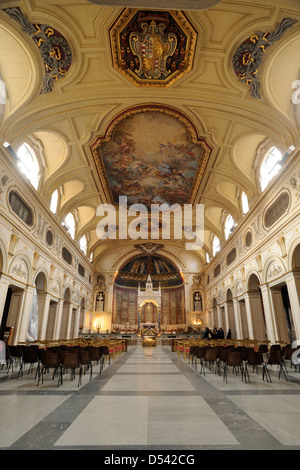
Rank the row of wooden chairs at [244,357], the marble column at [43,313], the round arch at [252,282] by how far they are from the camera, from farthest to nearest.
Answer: the round arch at [252,282], the marble column at [43,313], the row of wooden chairs at [244,357]

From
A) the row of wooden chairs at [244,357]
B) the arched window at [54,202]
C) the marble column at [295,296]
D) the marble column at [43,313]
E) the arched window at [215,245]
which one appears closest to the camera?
the row of wooden chairs at [244,357]

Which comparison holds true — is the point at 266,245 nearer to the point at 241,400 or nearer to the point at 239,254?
the point at 239,254

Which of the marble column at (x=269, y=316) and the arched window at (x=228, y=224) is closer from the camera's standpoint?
the marble column at (x=269, y=316)

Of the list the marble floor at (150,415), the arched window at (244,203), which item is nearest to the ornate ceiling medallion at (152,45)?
the arched window at (244,203)

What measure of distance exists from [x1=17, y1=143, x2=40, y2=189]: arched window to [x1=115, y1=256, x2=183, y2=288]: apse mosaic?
2007cm

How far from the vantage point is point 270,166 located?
13.7 meters

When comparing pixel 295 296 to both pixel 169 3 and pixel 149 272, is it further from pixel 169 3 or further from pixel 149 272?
pixel 149 272

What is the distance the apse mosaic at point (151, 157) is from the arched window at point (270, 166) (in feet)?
10.4

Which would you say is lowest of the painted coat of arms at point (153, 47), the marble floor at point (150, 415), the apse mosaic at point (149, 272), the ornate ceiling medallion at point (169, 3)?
the marble floor at point (150, 415)

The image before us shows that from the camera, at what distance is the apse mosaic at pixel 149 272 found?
33.0 m

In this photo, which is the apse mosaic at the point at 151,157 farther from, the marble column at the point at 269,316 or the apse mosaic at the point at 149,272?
the apse mosaic at the point at 149,272

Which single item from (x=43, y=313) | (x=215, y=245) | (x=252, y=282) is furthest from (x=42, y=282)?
(x=215, y=245)

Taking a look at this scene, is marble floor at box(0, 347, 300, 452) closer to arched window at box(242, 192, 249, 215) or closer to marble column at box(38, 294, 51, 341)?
marble column at box(38, 294, 51, 341)

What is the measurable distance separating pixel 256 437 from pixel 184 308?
90.4ft
